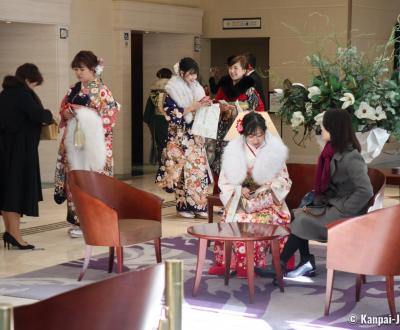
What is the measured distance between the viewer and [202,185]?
32.7ft

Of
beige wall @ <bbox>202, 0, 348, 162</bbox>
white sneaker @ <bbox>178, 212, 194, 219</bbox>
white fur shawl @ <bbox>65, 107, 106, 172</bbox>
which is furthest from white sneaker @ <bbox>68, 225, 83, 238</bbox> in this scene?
beige wall @ <bbox>202, 0, 348, 162</bbox>

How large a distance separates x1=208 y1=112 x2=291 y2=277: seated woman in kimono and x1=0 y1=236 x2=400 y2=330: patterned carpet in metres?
0.29

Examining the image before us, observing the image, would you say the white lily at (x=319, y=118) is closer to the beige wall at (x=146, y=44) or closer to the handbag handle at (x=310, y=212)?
the handbag handle at (x=310, y=212)

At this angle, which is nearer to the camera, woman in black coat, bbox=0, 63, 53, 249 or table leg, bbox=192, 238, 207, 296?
table leg, bbox=192, 238, 207, 296

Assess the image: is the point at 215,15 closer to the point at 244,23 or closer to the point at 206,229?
the point at 244,23

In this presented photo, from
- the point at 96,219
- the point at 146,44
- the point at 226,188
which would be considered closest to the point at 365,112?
the point at 226,188

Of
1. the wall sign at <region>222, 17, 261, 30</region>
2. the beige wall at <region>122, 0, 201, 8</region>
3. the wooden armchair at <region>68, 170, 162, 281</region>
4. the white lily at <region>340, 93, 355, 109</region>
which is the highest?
the beige wall at <region>122, 0, 201, 8</region>

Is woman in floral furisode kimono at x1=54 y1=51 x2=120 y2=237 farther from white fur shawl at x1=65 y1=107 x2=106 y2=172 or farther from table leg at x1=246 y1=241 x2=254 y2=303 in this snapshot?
table leg at x1=246 y1=241 x2=254 y2=303

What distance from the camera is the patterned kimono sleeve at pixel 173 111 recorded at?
31.9ft

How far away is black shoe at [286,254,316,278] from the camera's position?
6785mm

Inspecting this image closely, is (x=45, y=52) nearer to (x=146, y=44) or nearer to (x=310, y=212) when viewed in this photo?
(x=146, y=44)

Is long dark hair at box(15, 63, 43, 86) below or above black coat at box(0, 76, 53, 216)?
above

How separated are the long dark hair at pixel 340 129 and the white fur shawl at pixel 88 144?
2755mm

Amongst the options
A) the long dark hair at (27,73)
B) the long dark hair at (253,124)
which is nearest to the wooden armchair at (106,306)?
the long dark hair at (253,124)
